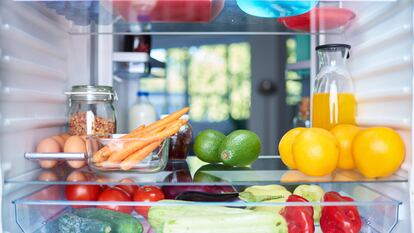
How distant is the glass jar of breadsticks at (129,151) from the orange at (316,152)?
0.90 ft

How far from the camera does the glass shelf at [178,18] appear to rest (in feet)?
3.64

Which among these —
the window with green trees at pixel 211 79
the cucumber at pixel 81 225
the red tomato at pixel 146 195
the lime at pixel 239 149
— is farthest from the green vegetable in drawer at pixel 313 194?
the window with green trees at pixel 211 79

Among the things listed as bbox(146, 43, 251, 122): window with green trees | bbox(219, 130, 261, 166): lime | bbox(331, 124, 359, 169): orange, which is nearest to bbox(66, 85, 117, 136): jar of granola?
bbox(219, 130, 261, 166): lime

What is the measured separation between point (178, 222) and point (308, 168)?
29cm

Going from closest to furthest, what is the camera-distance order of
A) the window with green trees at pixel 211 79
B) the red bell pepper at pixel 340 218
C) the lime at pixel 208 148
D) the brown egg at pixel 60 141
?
1. the red bell pepper at pixel 340 218
2. the brown egg at pixel 60 141
3. the lime at pixel 208 148
4. the window with green trees at pixel 211 79

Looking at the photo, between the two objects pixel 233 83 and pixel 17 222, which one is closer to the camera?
pixel 17 222

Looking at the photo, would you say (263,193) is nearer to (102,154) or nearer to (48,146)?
(102,154)

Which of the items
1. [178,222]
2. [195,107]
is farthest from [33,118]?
[195,107]

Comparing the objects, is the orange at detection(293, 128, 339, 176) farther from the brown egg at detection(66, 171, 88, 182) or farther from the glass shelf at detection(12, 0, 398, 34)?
the brown egg at detection(66, 171, 88, 182)

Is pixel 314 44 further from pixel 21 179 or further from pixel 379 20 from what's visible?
pixel 21 179

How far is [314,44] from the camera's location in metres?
1.52

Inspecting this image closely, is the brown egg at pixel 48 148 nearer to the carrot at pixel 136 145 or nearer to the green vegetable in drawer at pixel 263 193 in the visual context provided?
the carrot at pixel 136 145

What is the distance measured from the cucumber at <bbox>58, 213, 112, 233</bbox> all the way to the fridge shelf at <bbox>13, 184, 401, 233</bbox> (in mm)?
36

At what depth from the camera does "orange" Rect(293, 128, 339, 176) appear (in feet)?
2.92
